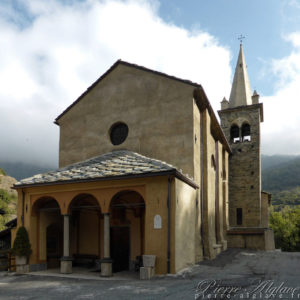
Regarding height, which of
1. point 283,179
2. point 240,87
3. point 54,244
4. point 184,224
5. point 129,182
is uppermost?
point 240,87

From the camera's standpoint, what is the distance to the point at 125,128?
17.5m

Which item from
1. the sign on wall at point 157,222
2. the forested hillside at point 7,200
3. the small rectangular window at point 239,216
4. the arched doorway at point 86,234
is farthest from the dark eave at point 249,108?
the forested hillside at point 7,200

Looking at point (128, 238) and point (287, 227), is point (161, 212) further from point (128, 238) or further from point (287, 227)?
point (287, 227)

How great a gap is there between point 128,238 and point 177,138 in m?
5.25

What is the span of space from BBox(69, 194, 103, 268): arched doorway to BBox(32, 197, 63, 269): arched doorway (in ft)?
2.29

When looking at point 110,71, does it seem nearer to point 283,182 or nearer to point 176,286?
point 176,286

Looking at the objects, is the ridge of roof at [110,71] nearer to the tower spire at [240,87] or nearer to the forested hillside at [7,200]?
the tower spire at [240,87]

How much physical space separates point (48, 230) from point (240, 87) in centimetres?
2276

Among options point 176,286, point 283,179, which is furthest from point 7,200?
point 283,179

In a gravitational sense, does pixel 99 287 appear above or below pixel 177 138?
below

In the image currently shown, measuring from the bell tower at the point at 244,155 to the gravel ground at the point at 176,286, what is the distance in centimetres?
1440

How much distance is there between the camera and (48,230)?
15.6 meters

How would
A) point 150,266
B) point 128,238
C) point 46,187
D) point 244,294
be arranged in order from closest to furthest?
1. point 244,294
2. point 150,266
3. point 46,187
4. point 128,238

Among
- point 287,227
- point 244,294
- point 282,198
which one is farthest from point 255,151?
point 282,198
